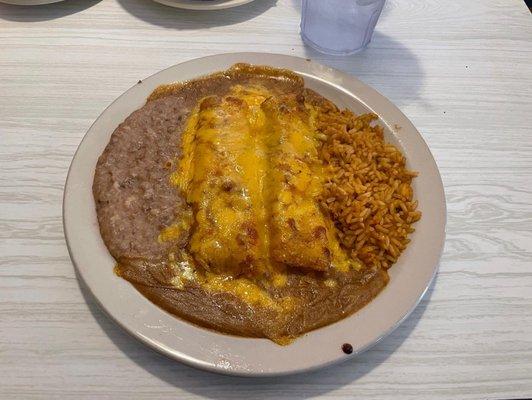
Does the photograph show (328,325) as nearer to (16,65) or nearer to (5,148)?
(5,148)

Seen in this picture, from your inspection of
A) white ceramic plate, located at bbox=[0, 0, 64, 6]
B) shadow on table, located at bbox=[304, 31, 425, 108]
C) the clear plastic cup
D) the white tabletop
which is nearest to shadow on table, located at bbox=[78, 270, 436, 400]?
the white tabletop

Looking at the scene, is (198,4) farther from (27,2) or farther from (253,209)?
(253,209)

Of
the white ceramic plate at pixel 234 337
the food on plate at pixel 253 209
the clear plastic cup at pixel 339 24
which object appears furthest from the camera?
the clear plastic cup at pixel 339 24

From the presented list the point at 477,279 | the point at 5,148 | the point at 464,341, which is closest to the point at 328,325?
the point at 464,341

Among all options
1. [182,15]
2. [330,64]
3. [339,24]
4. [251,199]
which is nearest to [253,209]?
[251,199]

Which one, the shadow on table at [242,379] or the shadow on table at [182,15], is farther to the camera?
the shadow on table at [182,15]

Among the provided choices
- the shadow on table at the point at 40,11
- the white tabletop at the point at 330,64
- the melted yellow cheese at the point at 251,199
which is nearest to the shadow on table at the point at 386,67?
the white tabletop at the point at 330,64

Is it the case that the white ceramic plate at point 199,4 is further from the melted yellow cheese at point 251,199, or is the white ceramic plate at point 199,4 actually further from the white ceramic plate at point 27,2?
the melted yellow cheese at point 251,199
